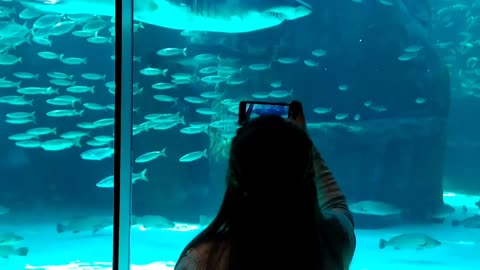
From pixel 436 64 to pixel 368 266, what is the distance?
4103 mm

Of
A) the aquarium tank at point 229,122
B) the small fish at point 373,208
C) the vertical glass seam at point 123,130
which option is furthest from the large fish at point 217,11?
the vertical glass seam at point 123,130

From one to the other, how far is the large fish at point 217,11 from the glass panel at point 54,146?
132 mm

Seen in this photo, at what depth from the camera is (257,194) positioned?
61 cm

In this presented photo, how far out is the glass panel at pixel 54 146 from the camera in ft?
18.0

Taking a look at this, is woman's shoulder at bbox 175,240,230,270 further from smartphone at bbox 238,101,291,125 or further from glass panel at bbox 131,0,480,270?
glass panel at bbox 131,0,480,270

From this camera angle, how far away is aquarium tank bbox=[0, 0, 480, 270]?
5.61 metres

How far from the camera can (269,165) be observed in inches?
23.8

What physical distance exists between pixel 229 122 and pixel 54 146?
1983 millimetres

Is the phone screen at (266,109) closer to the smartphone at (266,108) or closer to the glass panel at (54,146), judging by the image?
the smartphone at (266,108)

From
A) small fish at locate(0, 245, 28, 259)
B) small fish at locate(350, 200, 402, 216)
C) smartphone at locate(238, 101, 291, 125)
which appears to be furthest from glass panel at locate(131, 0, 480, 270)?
smartphone at locate(238, 101, 291, 125)

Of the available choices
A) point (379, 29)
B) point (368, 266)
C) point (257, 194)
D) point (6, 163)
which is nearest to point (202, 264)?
point (257, 194)

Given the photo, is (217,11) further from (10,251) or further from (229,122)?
(10,251)

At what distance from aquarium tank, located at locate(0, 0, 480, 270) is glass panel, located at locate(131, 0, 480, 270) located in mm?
26

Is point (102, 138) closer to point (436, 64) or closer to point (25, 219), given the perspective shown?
point (25, 219)
